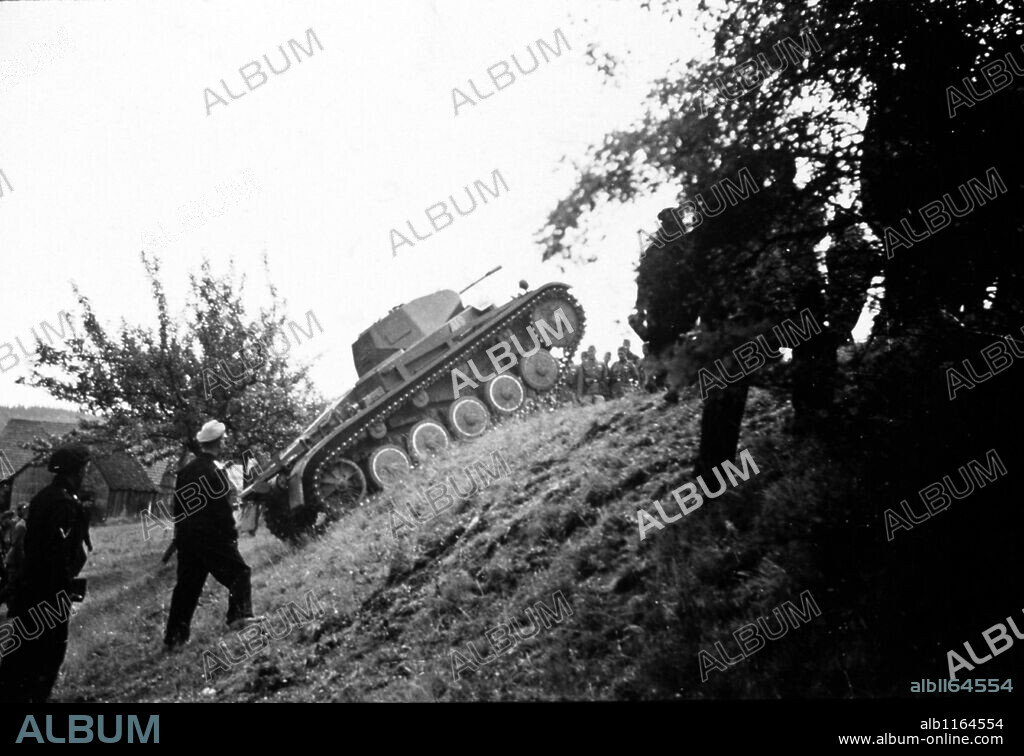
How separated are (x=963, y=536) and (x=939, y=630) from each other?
69 cm

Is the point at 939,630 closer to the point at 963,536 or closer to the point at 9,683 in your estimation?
the point at 963,536

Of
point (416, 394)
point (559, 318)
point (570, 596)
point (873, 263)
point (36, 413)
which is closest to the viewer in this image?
point (873, 263)

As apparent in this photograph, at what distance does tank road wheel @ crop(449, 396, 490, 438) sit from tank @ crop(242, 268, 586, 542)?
25 millimetres

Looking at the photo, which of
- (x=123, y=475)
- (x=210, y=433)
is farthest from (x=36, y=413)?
(x=210, y=433)

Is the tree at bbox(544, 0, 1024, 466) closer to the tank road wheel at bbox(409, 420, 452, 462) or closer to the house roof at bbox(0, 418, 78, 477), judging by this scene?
the tank road wheel at bbox(409, 420, 452, 462)

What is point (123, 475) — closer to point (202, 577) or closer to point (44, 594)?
point (202, 577)

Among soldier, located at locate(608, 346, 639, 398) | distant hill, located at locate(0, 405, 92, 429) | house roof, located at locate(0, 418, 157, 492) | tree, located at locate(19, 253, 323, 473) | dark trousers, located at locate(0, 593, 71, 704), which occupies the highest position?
distant hill, located at locate(0, 405, 92, 429)

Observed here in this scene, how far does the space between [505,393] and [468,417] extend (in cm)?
139

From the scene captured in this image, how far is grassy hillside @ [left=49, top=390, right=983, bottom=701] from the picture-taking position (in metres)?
3.50

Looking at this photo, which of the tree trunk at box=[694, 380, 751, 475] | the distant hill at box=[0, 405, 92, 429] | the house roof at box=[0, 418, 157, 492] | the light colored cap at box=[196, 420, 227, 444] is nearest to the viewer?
the tree trunk at box=[694, 380, 751, 475]

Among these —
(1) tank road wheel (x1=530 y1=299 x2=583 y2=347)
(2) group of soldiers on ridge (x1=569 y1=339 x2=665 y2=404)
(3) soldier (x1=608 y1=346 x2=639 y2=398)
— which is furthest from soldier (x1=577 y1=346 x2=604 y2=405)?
(1) tank road wheel (x1=530 y1=299 x2=583 y2=347)

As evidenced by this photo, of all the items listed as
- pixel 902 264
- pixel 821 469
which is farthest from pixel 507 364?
pixel 902 264

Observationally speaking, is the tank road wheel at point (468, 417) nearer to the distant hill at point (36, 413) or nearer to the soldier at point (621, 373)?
the soldier at point (621, 373)

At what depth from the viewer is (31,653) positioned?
15.2ft
